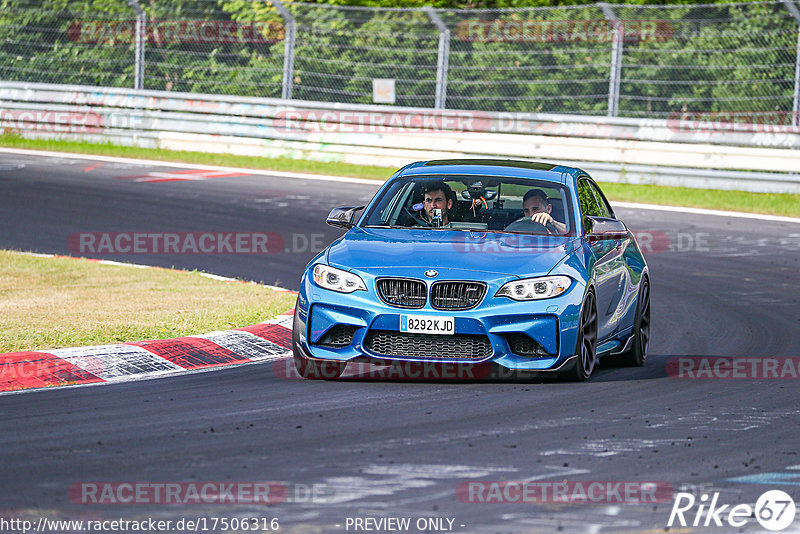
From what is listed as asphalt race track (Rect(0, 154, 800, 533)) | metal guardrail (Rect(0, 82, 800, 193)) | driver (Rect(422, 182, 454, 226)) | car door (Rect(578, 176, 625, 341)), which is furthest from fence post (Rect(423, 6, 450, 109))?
driver (Rect(422, 182, 454, 226))

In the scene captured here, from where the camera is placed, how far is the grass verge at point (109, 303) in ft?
32.9

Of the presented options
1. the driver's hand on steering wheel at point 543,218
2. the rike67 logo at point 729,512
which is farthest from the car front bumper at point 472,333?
the rike67 logo at point 729,512

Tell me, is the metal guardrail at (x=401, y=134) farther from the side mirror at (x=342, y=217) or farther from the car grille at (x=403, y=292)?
the car grille at (x=403, y=292)

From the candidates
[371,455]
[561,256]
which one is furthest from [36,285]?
[371,455]

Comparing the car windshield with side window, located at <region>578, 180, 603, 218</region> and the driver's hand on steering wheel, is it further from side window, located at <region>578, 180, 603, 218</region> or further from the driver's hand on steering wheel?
side window, located at <region>578, 180, 603, 218</region>

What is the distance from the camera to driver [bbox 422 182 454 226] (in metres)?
9.84

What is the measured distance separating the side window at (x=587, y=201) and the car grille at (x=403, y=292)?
1.81 metres

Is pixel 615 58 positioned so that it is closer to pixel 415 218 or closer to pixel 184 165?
pixel 184 165

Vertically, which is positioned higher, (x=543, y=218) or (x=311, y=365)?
(x=543, y=218)

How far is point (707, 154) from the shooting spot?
2116cm

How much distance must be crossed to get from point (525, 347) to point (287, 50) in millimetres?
16699

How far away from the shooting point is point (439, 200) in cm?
989

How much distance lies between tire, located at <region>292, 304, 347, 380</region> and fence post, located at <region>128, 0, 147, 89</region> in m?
17.6

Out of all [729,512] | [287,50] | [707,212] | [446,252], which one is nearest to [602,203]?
[446,252]
